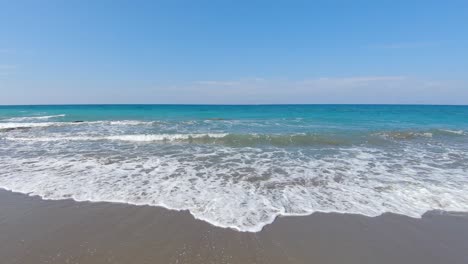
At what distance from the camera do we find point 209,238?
4.07 meters

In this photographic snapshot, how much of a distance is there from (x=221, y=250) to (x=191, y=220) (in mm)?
1160

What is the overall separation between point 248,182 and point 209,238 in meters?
3.10

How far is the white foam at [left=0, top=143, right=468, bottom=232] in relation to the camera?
5.35 m

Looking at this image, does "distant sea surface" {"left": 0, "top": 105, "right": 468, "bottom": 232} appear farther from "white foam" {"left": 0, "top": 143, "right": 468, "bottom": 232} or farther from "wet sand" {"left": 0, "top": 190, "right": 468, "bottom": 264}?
"wet sand" {"left": 0, "top": 190, "right": 468, "bottom": 264}

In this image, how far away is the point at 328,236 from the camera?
418 centimetres

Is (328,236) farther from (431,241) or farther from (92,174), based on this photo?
(92,174)

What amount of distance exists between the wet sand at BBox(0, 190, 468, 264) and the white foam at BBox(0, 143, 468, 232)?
409 mm

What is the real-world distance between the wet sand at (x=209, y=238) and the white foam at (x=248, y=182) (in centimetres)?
41

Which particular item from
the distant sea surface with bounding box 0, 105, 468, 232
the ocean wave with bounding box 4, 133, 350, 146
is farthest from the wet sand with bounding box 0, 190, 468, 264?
the ocean wave with bounding box 4, 133, 350, 146

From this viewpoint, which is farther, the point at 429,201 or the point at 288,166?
the point at 288,166

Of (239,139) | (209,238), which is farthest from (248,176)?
(239,139)

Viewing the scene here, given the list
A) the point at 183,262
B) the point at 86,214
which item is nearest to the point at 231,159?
the point at 86,214

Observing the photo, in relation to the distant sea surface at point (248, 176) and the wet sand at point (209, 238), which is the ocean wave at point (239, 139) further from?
the wet sand at point (209, 238)

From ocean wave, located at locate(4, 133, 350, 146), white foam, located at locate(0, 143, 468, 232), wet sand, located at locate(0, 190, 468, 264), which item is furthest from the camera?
ocean wave, located at locate(4, 133, 350, 146)
